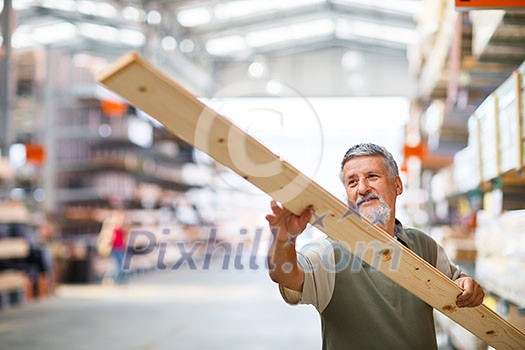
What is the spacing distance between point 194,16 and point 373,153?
19565 mm

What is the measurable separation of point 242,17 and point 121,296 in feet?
40.1

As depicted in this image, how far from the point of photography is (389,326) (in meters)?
2.07

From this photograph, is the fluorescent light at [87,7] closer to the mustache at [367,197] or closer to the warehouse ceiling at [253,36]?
the warehouse ceiling at [253,36]

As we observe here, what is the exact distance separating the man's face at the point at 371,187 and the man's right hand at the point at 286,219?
15.4 inches

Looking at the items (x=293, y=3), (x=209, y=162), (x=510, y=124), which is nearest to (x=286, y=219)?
(x=510, y=124)

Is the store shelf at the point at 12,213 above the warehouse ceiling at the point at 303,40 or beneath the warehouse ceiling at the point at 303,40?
beneath

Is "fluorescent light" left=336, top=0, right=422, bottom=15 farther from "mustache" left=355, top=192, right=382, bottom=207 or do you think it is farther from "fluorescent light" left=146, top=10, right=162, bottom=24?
"mustache" left=355, top=192, right=382, bottom=207

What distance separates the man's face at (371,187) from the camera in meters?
2.08

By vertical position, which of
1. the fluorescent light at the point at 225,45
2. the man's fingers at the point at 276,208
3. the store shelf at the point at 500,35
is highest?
the fluorescent light at the point at 225,45

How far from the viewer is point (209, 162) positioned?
2386cm

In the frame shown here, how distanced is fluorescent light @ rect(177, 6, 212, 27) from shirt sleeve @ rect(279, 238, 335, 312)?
729 inches

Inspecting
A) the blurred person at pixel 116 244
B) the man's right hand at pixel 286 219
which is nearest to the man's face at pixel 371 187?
the man's right hand at pixel 286 219

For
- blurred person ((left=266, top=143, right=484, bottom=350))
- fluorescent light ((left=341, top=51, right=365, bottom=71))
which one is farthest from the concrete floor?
fluorescent light ((left=341, top=51, right=365, bottom=71))

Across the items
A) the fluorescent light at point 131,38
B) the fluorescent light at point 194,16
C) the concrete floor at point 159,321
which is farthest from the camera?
the fluorescent light at point 131,38
